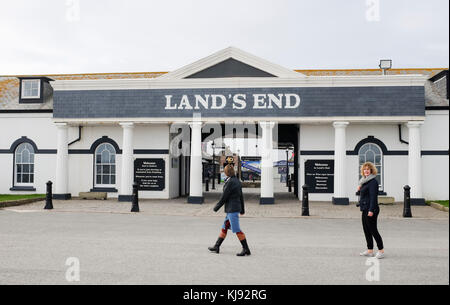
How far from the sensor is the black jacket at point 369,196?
22.5 ft

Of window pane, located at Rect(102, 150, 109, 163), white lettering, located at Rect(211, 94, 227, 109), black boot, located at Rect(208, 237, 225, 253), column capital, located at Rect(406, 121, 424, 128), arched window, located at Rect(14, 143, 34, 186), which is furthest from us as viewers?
arched window, located at Rect(14, 143, 34, 186)

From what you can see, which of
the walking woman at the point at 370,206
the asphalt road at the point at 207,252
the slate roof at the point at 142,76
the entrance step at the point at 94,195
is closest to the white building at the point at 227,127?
the slate roof at the point at 142,76

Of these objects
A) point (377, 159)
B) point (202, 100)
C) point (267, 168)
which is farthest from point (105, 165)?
point (377, 159)

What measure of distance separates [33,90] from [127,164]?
7353mm

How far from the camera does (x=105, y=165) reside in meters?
19.7

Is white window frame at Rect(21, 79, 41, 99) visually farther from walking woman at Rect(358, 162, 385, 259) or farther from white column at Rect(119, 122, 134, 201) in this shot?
walking woman at Rect(358, 162, 385, 259)

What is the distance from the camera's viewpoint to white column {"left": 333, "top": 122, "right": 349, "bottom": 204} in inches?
661

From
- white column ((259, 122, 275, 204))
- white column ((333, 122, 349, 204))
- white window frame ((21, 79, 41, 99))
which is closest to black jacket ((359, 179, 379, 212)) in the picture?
white column ((259, 122, 275, 204))

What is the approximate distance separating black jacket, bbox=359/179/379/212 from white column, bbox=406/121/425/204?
36.2 feet

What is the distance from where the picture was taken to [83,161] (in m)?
19.8

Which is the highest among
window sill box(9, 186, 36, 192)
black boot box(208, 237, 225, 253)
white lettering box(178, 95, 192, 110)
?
white lettering box(178, 95, 192, 110)

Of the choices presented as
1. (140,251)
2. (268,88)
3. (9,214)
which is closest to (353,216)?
(268,88)

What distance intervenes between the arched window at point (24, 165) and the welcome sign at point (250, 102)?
3502 mm

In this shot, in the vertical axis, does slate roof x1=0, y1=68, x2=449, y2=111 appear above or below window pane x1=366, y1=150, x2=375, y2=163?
above
